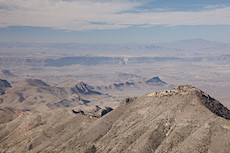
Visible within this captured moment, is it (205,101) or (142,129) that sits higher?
(205,101)

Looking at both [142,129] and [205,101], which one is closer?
[142,129]

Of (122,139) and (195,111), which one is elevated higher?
(195,111)

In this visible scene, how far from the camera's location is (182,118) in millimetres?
82812

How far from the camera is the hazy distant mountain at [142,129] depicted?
243 feet

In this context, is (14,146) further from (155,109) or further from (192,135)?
(192,135)

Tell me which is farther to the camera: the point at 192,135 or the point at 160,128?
the point at 160,128

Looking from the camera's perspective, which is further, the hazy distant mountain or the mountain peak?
the mountain peak

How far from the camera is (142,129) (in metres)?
85.1

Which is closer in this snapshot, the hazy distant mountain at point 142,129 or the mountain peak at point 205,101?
the hazy distant mountain at point 142,129

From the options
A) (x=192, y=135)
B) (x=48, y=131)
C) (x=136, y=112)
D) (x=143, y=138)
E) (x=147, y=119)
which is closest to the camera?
(x=192, y=135)

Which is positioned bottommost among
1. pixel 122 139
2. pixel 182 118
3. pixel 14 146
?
pixel 14 146

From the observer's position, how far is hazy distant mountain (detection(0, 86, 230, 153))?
7412 cm

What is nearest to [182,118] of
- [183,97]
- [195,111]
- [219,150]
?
[195,111]

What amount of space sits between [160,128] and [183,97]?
626 inches
